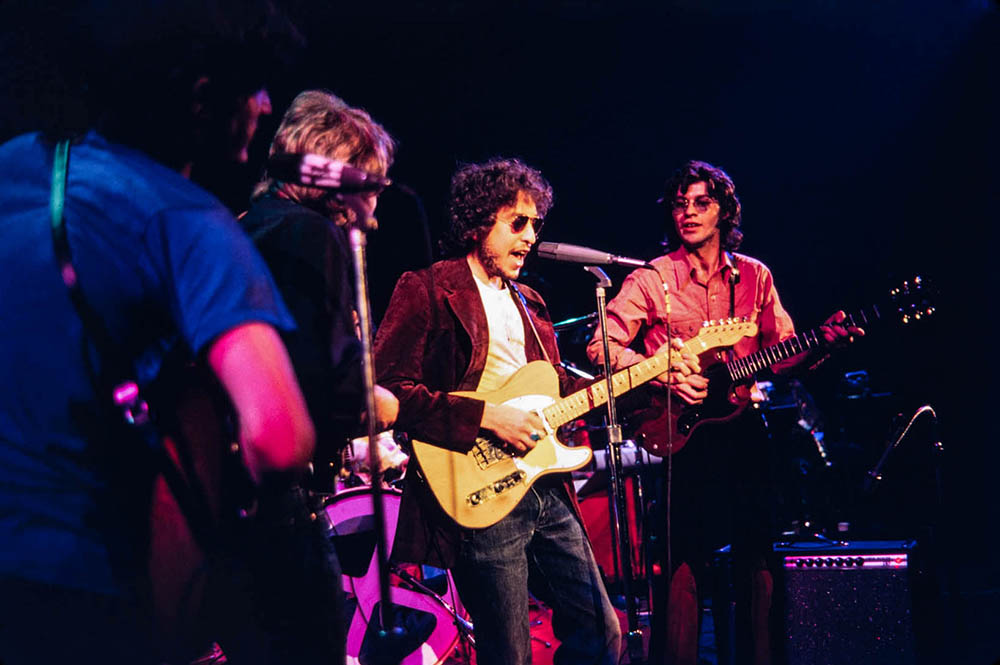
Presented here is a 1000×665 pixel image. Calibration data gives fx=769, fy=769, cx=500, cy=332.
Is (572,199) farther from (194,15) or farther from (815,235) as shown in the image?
(194,15)

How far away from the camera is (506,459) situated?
3.37 m

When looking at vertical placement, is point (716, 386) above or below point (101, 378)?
below

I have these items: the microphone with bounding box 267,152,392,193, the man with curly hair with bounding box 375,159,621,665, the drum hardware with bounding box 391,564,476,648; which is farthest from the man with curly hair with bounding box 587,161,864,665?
the microphone with bounding box 267,152,392,193

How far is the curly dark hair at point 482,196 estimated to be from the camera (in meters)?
3.86

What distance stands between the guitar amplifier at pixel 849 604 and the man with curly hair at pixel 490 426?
1296mm

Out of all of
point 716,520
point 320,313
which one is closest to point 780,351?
point 716,520

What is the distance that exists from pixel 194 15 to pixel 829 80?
6.62 m

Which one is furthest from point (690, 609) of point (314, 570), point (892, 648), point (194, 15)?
point (194, 15)

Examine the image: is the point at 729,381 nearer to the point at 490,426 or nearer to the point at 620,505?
the point at 620,505

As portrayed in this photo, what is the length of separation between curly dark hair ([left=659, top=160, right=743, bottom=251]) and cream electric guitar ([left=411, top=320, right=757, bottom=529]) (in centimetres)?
152

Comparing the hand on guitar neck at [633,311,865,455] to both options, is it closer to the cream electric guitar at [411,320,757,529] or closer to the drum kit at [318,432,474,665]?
the cream electric guitar at [411,320,757,529]

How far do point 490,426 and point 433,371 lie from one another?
0.39m

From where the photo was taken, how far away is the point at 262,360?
1.17m

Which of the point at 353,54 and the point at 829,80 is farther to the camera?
the point at 829,80
